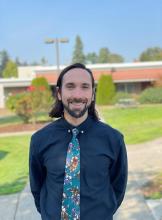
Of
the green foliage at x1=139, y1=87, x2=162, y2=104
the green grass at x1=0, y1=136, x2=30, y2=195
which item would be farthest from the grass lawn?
the green foliage at x1=139, y1=87, x2=162, y2=104

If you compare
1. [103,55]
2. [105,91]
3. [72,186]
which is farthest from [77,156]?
→ [103,55]

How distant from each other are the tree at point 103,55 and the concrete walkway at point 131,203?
109 metres

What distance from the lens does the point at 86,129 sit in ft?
8.68

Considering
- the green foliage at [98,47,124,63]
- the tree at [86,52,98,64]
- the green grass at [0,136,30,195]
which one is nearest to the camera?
the green grass at [0,136,30,195]

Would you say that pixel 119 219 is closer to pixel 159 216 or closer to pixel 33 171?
pixel 159 216

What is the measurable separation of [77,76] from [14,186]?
515 cm

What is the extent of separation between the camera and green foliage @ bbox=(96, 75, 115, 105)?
34.6 m

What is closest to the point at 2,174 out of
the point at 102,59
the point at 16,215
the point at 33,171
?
the point at 16,215

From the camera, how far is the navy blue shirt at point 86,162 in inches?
101

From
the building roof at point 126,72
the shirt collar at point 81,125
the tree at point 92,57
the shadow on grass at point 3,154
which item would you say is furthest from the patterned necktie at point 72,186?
the tree at point 92,57

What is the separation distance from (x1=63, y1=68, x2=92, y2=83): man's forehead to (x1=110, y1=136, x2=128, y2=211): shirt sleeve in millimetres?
509

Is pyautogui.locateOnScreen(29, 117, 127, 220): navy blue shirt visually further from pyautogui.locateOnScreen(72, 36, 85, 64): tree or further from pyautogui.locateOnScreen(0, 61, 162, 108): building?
pyautogui.locateOnScreen(72, 36, 85, 64): tree

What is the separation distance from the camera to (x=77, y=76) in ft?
8.48

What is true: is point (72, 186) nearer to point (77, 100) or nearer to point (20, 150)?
point (77, 100)
